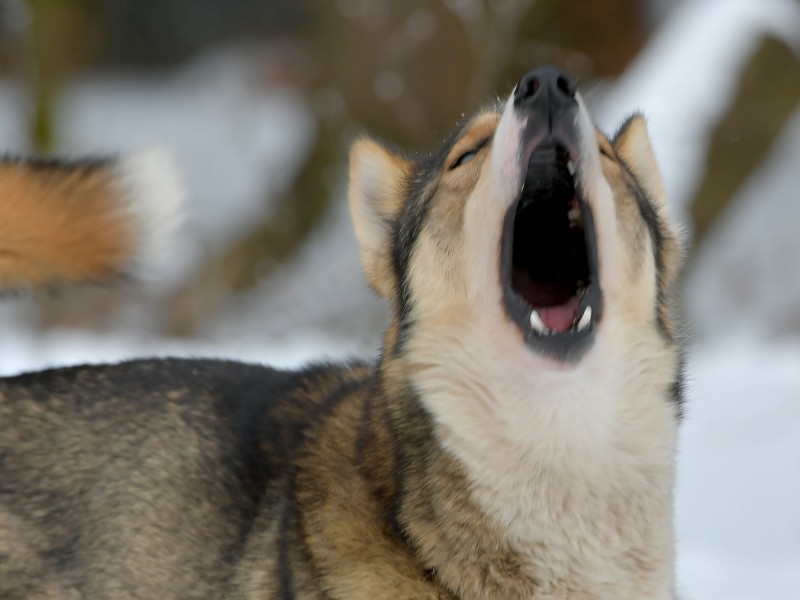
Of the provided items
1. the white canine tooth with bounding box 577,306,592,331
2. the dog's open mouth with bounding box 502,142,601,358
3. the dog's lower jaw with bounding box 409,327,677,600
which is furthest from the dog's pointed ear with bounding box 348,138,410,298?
the white canine tooth with bounding box 577,306,592,331

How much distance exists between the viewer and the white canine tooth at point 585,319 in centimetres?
300

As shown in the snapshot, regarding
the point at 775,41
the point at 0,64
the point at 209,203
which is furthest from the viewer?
the point at 0,64

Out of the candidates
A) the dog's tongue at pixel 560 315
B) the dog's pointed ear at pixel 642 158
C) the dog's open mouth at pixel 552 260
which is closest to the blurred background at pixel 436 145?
the dog's pointed ear at pixel 642 158

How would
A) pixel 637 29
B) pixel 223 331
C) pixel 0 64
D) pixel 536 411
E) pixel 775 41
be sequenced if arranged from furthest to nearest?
pixel 0 64, pixel 637 29, pixel 223 331, pixel 775 41, pixel 536 411

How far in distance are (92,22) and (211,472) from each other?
12024mm

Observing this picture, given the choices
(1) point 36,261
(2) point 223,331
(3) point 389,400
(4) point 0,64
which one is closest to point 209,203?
(2) point 223,331

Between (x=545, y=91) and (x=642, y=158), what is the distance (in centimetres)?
69

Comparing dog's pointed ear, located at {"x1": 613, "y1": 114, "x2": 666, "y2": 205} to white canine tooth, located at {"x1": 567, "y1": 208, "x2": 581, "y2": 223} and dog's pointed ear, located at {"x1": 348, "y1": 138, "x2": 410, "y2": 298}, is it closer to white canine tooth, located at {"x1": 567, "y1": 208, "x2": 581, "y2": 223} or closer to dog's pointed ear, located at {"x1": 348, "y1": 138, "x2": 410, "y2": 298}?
white canine tooth, located at {"x1": 567, "y1": 208, "x2": 581, "y2": 223}

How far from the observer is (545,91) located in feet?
9.80

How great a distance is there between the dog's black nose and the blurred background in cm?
277

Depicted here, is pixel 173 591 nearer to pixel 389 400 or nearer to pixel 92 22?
pixel 389 400

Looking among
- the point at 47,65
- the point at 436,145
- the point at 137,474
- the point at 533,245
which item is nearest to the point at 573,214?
the point at 533,245

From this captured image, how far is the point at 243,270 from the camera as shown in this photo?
32.6ft

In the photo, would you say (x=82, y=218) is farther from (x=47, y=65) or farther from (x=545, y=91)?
(x=47, y=65)
